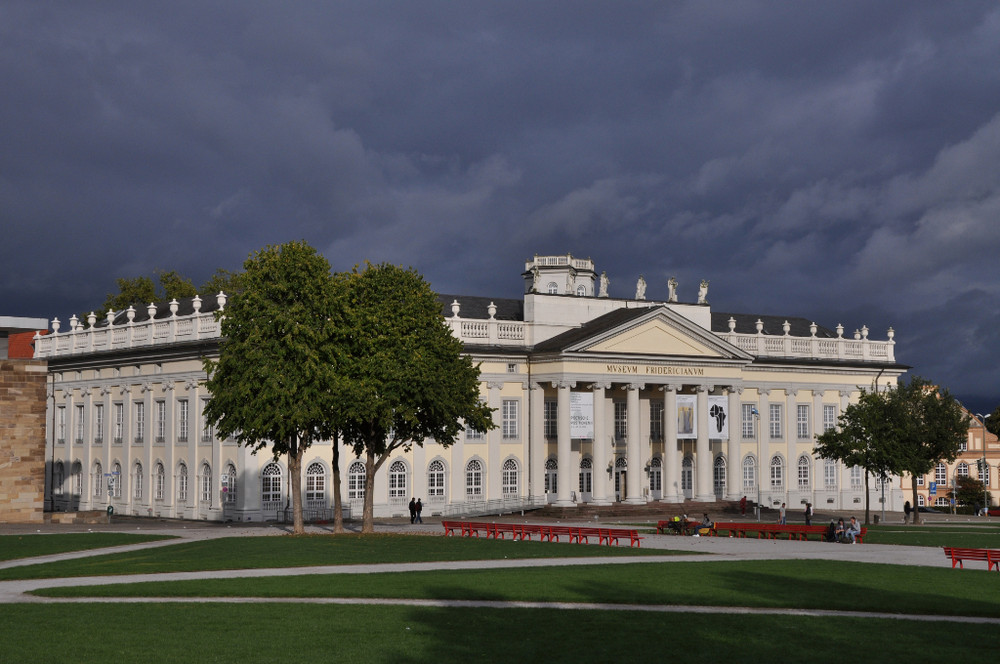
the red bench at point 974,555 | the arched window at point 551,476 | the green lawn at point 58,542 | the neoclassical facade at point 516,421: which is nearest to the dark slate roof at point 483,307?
the neoclassical facade at point 516,421

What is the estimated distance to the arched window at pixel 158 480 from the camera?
7919cm

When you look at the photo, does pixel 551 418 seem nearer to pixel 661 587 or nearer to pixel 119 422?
pixel 119 422

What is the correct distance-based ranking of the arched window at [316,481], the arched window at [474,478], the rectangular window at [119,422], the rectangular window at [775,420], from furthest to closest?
the rectangular window at [775,420] < the rectangular window at [119,422] < the arched window at [474,478] < the arched window at [316,481]

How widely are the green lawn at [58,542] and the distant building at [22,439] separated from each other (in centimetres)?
1121

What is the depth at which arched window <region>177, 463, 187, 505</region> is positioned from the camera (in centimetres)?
7669

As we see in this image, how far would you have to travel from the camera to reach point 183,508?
76375 millimetres

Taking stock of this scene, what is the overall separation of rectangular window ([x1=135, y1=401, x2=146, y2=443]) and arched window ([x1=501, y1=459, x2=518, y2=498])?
2165 centimetres

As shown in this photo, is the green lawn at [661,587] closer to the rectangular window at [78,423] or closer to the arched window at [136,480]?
the arched window at [136,480]

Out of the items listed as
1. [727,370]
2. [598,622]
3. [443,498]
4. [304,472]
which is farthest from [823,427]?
[598,622]

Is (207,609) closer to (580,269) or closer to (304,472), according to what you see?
(304,472)

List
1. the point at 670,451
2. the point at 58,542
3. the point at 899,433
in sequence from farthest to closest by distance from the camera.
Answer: the point at 670,451
the point at 899,433
the point at 58,542

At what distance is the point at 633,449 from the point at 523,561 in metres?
40.7

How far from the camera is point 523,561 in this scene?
4159cm

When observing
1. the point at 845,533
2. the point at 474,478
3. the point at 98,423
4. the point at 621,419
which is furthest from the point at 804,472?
the point at 98,423
